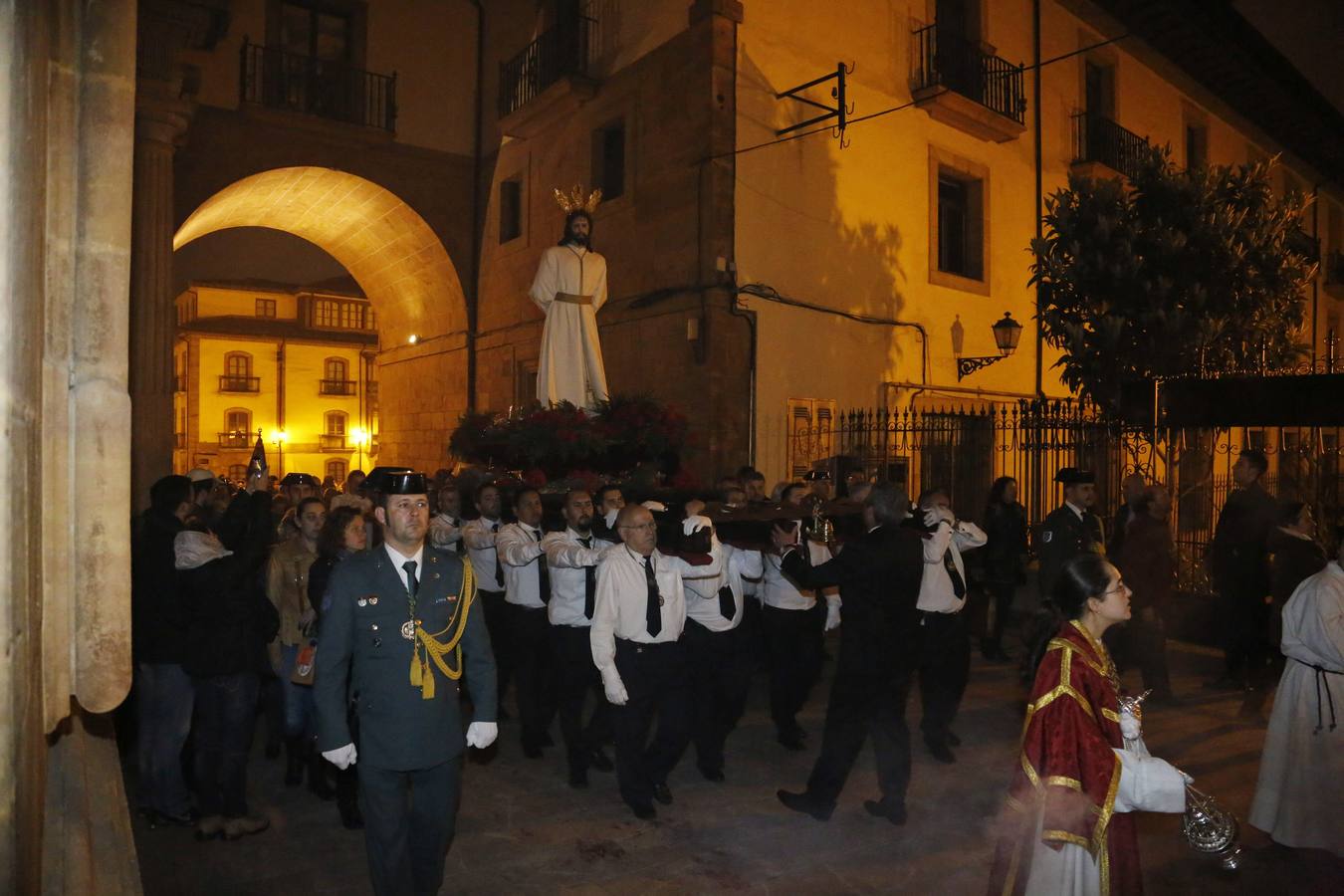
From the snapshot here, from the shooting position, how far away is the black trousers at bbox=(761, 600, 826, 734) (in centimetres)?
665

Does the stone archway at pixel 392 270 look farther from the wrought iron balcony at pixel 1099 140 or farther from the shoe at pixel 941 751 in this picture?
the wrought iron balcony at pixel 1099 140

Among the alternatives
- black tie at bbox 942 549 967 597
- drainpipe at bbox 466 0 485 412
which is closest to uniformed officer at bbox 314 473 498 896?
black tie at bbox 942 549 967 597

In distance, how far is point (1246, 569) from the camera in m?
7.79

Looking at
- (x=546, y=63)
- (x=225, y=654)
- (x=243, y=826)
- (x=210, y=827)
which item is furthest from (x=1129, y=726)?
(x=546, y=63)

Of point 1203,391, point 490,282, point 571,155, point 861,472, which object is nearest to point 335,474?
point 490,282

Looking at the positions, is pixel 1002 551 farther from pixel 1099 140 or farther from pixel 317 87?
pixel 317 87

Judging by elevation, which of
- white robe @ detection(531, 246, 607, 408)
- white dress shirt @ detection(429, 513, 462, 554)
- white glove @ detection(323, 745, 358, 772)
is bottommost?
white glove @ detection(323, 745, 358, 772)

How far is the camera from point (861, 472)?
10391mm

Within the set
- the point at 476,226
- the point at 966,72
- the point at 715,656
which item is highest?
the point at 966,72

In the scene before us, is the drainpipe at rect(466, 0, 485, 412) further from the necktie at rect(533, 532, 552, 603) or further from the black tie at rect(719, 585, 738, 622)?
the black tie at rect(719, 585, 738, 622)

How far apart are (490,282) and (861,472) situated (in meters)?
9.85

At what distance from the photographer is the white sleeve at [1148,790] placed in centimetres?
298

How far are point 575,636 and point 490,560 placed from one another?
1522mm

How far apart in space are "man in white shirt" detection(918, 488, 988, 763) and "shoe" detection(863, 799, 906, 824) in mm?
1189
